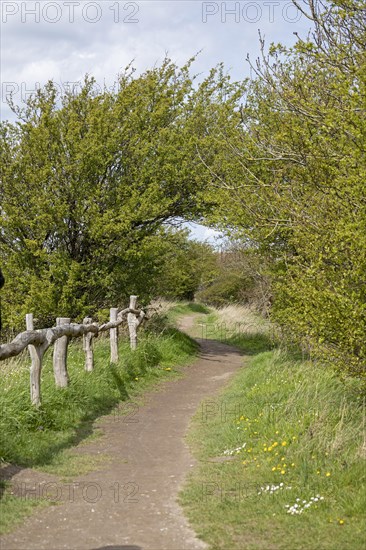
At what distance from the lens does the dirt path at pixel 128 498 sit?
5516 millimetres

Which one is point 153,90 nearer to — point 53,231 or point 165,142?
point 165,142

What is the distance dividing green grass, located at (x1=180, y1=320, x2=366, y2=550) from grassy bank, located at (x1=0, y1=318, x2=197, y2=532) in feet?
5.41

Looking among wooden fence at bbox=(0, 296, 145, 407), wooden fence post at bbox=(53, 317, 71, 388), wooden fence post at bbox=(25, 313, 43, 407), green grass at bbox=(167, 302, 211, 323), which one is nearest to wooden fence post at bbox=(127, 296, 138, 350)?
wooden fence at bbox=(0, 296, 145, 407)

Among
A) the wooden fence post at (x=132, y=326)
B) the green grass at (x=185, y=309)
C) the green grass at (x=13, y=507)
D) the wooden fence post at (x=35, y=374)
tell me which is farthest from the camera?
the green grass at (x=185, y=309)

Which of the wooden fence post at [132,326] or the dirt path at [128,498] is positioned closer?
the dirt path at [128,498]

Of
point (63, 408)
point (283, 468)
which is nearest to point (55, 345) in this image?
point (63, 408)

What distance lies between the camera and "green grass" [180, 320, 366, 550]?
5.59m

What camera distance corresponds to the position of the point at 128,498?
6660mm

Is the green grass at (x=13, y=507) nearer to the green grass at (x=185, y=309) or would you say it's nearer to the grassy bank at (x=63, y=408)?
the grassy bank at (x=63, y=408)

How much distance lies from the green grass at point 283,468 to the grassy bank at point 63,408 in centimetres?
165

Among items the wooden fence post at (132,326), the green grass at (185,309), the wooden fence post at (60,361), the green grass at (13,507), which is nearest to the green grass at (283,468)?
the green grass at (13,507)

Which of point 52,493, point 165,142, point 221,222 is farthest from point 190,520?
point 165,142

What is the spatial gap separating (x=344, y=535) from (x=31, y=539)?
2679mm

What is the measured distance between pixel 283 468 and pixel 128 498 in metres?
1.71
